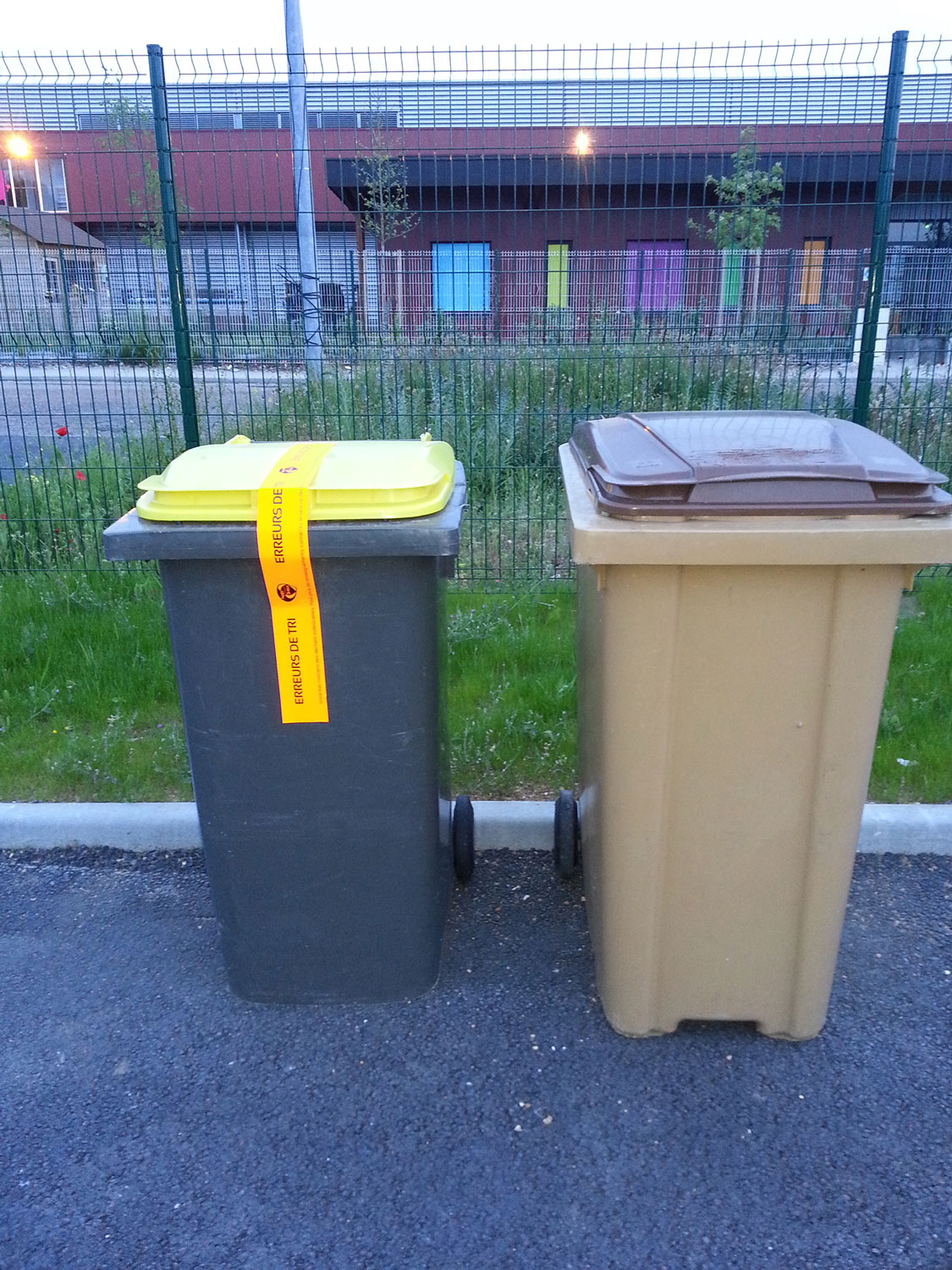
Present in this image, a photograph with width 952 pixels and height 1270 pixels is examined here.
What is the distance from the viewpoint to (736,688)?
2055 millimetres

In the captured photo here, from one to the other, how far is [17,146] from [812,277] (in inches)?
186

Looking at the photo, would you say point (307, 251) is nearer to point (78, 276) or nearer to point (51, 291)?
point (78, 276)

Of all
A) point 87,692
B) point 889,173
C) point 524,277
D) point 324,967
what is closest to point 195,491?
point 324,967

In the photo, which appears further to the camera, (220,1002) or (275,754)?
(220,1002)

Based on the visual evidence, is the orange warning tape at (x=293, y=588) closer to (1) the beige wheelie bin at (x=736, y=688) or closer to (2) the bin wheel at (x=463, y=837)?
(1) the beige wheelie bin at (x=736, y=688)

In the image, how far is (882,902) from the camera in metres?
2.94

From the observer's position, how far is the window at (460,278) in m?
4.87

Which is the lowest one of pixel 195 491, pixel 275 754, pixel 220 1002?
pixel 220 1002

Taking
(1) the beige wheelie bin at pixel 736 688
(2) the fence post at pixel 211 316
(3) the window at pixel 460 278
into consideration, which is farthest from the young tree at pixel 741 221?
(1) the beige wheelie bin at pixel 736 688

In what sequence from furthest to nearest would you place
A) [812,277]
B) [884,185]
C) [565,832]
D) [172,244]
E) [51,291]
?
[51,291] → [812,277] → [172,244] → [884,185] → [565,832]

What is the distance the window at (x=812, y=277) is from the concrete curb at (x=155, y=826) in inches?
114

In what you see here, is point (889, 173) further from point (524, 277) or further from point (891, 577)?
point (891, 577)

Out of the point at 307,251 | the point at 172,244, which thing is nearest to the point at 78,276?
the point at 172,244

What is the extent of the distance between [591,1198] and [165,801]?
2.09 meters
